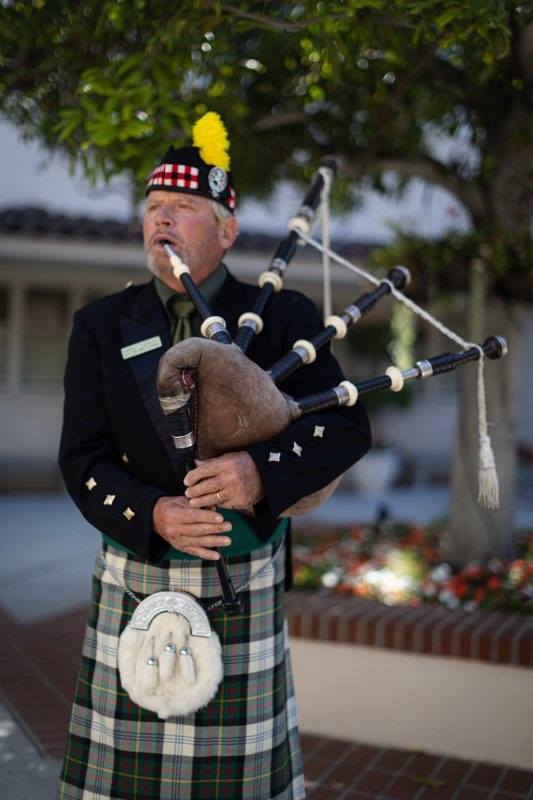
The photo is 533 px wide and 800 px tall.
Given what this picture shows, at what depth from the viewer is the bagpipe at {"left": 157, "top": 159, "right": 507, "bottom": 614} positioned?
164 cm

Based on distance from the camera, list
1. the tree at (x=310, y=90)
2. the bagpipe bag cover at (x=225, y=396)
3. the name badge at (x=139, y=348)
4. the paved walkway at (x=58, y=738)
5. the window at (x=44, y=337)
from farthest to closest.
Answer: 1. the window at (x=44, y=337)
2. the paved walkway at (x=58, y=738)
3. the tree at (x=310, y=90)
4. the name badge at (x=139, y=348)
5. the bagpipe bag cover at (x=225, y=396)

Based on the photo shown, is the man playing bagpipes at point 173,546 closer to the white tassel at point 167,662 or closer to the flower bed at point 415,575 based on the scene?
the white tassel at point 167,662

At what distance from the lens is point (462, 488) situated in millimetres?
4422

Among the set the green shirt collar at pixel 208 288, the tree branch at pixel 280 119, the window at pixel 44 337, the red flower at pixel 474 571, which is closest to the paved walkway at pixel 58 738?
the red flower at pixel 474 571

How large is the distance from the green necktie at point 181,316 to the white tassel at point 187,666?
72cm

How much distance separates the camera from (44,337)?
399 inches

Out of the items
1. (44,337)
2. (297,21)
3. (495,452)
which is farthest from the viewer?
(44,337)

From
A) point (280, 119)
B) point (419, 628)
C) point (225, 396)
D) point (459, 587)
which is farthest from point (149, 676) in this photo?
point (280, 119)

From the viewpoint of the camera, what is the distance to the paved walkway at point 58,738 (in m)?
3.00

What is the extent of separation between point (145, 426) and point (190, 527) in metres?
0.33

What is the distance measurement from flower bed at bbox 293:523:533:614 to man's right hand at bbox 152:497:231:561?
2135 mm

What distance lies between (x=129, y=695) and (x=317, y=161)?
3.17m

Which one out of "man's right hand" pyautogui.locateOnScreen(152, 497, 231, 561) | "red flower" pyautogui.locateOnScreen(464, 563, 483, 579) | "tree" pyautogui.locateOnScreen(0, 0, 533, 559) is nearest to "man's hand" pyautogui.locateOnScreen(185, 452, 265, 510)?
"man's right hand" pyautogui.locateOnScreen(152, 497, 231, 561)

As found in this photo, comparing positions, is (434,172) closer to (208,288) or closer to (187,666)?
(208,288)
